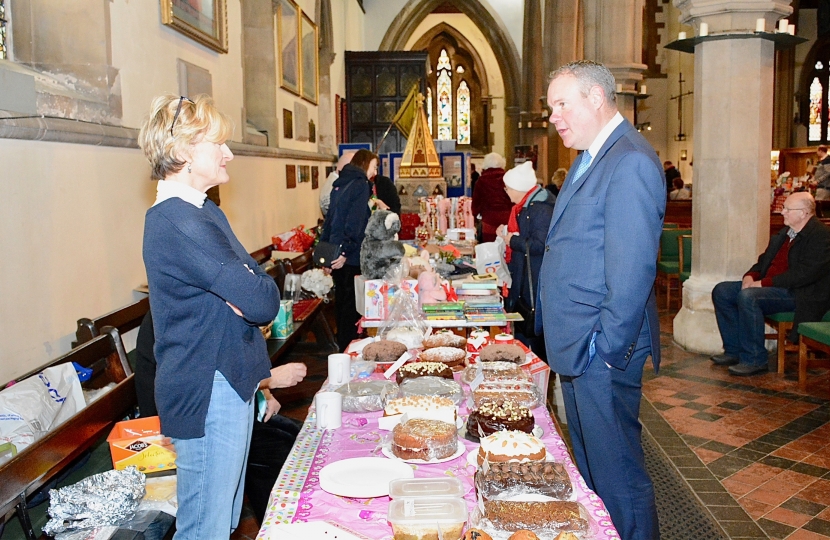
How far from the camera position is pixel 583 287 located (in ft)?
8.61

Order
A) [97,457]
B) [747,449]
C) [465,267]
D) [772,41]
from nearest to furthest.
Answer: [97,457] < [747,449] < [465,267] < [772,41]

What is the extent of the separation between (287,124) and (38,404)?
8.56 metres

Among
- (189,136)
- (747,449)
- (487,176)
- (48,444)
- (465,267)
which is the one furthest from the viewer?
(487,176)

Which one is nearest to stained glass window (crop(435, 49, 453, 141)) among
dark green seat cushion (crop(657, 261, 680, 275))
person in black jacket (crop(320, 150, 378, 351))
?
dark green seat cushion (crop(657, 261, 680, 275))

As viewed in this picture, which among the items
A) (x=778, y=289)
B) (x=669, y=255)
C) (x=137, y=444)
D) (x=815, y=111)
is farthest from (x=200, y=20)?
(x=815, y=111)

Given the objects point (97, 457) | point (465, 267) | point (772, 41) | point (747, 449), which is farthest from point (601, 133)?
point (772, 41)

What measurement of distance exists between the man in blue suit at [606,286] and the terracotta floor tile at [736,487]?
179cm

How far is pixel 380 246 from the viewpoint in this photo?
5.47 metres

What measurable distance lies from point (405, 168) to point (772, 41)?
5.74 metres

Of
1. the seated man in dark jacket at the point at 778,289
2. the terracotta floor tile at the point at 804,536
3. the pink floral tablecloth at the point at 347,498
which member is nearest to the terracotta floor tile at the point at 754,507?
the terracotta floor tile at the point at 804,536

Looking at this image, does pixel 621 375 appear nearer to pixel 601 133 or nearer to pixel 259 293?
pixel 601 133

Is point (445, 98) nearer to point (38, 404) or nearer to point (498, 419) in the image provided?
point (38, 404)

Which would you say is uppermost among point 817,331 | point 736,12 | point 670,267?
point 736,12

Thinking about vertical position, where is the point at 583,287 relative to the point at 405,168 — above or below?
below
